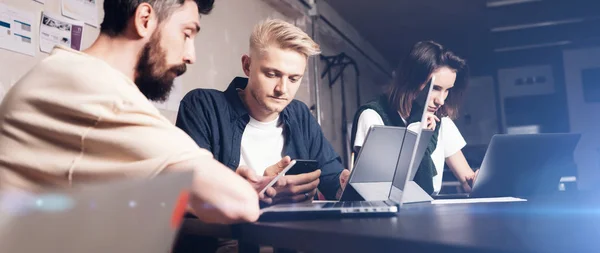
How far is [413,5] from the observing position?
460cm

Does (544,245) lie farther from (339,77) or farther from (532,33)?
(532,33)

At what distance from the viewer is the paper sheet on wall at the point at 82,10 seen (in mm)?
1718

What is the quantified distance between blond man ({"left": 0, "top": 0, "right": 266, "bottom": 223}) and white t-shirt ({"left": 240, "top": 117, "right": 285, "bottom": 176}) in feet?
2.91

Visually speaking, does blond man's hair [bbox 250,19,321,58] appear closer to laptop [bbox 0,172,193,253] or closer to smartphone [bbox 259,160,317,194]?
smartphone [bbox 259,160,317,194]

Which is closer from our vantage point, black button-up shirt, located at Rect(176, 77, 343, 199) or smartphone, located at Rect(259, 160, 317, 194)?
smartphone, located at Rect(259, 160, 317, 194)

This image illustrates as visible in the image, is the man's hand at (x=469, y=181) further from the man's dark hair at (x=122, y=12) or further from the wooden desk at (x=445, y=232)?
the man's dark hair at (x=122, y=12)

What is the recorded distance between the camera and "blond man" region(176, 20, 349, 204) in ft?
5.22

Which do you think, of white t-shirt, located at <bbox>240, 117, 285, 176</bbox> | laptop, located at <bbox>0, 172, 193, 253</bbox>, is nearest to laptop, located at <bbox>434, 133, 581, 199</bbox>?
white t-shirt, located at <bbox>240, 117, 285, 176</bbox>

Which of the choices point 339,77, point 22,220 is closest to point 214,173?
point 22,220

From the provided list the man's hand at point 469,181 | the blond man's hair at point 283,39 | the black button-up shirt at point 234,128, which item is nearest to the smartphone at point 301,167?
the black button-up shirt at point 234,128

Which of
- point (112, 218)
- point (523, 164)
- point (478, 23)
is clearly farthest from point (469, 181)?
point (478, 23)

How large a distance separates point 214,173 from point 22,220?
40 centimetres

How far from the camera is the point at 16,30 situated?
1.52m

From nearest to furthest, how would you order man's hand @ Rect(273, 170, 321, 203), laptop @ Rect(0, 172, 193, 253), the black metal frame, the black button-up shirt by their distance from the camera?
laptop @ Rect(0, 172, 193, 253) → man's hand @ Rect(273, 170, 321, 203) → the black button-up shirt → the black metal frame
